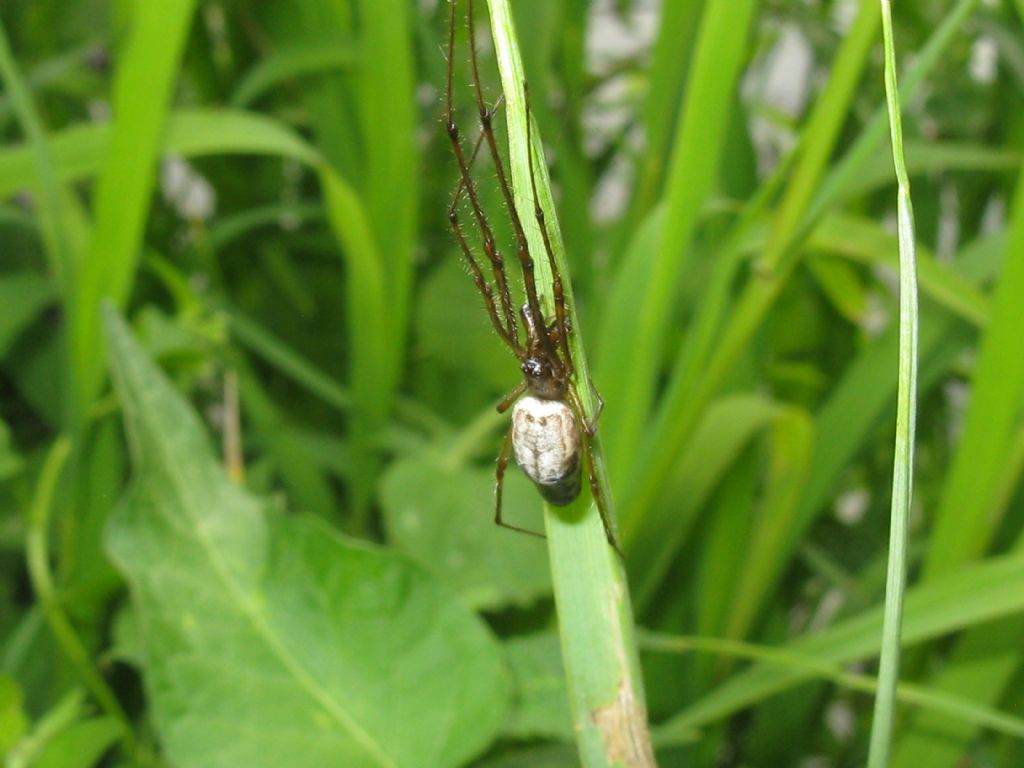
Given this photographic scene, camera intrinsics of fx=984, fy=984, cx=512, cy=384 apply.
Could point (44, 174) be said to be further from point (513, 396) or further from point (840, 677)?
point (840, 677)

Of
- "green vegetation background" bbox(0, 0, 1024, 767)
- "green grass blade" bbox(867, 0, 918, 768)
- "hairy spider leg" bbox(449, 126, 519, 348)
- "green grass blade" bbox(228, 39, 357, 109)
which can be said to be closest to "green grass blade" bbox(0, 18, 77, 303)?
"green vegetation background" bbox(0, 0, 1024, 767)

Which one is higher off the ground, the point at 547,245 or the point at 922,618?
the point at 547,245

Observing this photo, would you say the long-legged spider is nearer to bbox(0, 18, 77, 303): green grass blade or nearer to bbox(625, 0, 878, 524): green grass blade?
bbox(625, 0, 878, 524): green grass blade

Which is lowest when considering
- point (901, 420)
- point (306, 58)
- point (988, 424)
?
point (988, 424)

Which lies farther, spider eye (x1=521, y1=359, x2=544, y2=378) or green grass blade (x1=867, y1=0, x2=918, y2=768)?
spider eye (x1=521, y1=359, x2=544, y2=378)

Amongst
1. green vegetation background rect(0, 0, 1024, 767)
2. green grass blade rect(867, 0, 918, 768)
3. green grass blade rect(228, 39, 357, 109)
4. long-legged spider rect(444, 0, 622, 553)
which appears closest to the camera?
green grass blade rect(867, 0, 918, 768)

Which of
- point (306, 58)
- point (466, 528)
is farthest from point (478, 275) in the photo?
point (306, 58)

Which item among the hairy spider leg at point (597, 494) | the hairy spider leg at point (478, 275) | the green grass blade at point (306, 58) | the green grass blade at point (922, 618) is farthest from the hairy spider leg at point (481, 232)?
the green grass blade at point (306, 58)

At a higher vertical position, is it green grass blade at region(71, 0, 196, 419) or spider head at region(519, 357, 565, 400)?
green grass blade at region(71, 0, 196, 419)
